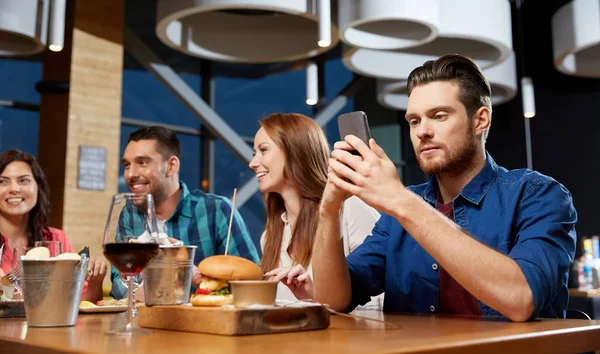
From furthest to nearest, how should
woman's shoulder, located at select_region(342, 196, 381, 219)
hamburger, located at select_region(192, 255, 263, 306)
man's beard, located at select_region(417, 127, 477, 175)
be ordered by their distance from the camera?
woman's shoulder, located at select_region(342, 196, 381, 219) → man's beard, located at select_region(417, 127, 477, 175) → hamburger, located at select_region(192, 255, 263, 306)

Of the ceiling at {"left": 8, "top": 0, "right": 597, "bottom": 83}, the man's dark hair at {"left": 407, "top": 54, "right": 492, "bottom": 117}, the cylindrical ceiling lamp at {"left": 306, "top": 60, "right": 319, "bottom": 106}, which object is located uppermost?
the ceiling at {"left": 8, "top": 0, "right": 597, "bottom": 83}

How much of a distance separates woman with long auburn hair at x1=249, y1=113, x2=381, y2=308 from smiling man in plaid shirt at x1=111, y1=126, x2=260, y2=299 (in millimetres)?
730

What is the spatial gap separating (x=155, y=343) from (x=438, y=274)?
1.01m

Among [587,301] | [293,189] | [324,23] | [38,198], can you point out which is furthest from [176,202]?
[587,301]

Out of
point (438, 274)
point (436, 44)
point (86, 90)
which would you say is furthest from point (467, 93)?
point (86, 90)

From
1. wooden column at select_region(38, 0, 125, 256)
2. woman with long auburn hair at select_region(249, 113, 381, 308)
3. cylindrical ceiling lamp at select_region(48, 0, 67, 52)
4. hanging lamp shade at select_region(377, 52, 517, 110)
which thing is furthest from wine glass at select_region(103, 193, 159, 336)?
hanging lamp shade at select_region(377, 52, 517, 110)

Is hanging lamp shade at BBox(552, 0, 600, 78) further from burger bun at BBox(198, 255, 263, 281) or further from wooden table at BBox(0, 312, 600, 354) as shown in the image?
burger bun at BBox(198, 255, 263, 281)

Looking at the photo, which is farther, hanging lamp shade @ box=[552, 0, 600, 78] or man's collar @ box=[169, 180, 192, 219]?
hanging lamp shade @ box=[552, 0, 600, 78]

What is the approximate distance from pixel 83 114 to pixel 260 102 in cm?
458

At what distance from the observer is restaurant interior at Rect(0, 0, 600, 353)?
1.18 meters

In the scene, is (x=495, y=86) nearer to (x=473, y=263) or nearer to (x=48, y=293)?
(x=473, y=263)

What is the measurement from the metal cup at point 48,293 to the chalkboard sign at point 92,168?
17.9 feet

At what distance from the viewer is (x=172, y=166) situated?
3.96 metres

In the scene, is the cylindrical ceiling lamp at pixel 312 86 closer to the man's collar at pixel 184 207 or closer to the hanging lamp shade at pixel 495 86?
the hanging lamp shade at pixel 495 86
